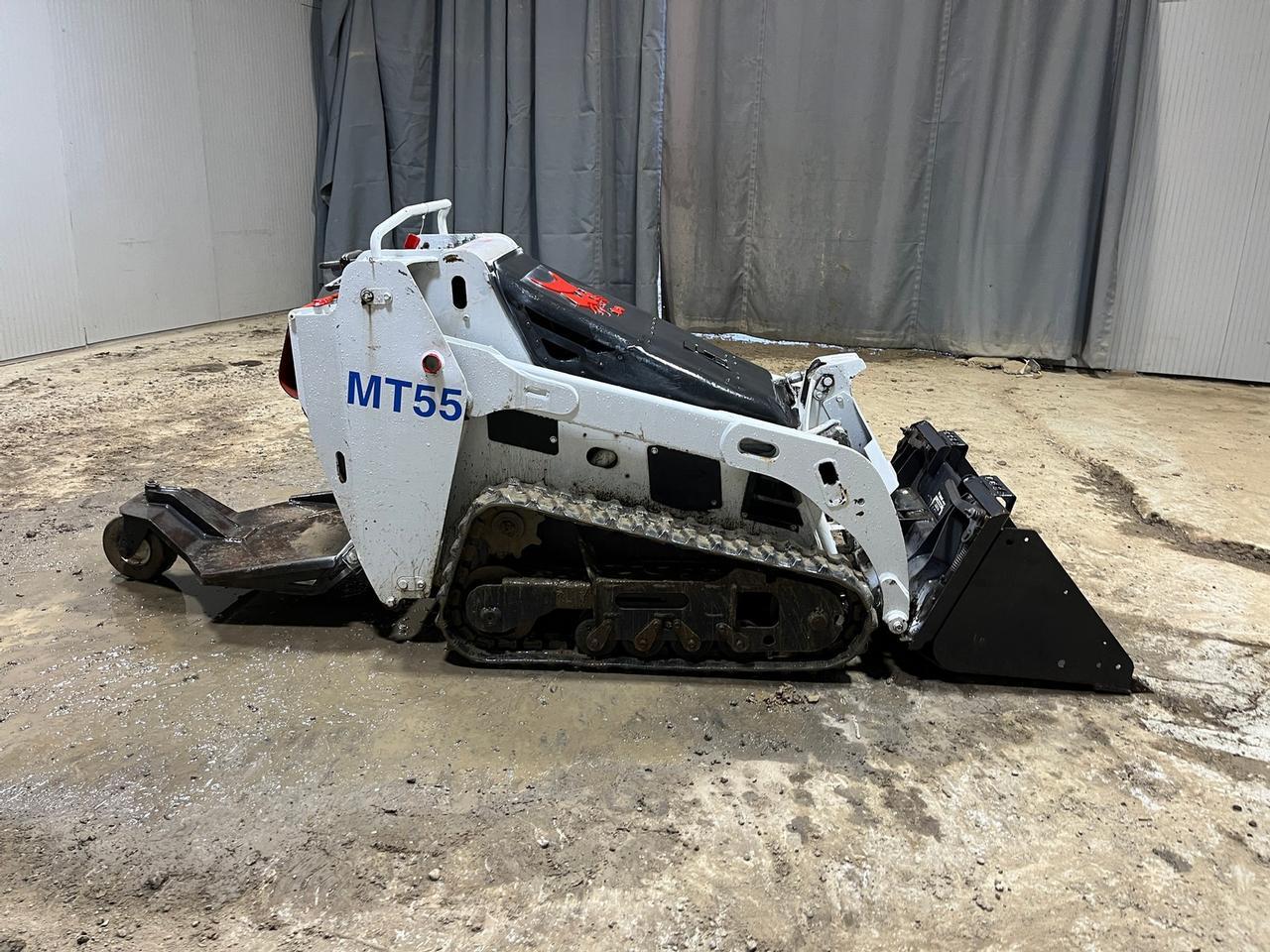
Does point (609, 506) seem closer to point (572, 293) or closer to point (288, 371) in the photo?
point (572, 293)

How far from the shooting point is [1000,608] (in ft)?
8.74

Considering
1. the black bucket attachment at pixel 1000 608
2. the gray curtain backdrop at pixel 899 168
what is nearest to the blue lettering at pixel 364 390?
the black bucket attachment at pixel 1000 608

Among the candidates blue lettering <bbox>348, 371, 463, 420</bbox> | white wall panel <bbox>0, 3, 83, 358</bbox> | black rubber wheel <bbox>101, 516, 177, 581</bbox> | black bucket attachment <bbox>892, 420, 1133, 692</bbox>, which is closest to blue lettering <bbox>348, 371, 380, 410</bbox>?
blue lettering <bbox>348, 371, 463, 420</bbox>

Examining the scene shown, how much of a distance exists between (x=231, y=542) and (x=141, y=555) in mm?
376

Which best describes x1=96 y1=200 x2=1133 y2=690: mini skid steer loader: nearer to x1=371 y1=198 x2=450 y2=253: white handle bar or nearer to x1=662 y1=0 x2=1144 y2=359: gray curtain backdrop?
x1=371 y1=198 x2=450 y2=253: white handle bar

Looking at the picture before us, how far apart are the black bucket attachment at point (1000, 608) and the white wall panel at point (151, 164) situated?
633cm

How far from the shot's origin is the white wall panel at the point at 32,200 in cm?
620

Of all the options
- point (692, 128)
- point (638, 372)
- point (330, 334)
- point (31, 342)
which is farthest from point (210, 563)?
point (692, 128)

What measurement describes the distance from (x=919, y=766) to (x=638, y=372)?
1266mm

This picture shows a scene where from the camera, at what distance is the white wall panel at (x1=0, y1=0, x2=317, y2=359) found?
6406mm

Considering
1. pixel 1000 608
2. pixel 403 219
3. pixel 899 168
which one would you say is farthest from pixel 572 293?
pixel 899 168

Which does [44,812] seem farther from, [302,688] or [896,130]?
[896,130]

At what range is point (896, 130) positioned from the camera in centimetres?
717

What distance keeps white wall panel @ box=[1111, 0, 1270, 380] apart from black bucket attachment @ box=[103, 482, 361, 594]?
612cm
